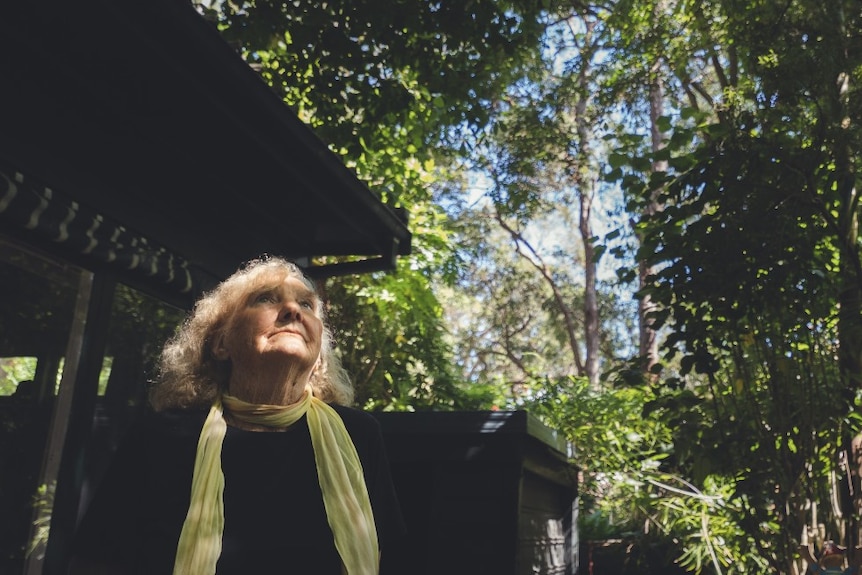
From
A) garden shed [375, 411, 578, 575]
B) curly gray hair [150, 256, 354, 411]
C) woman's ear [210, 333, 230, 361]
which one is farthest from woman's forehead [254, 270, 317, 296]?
garden shed [375, 411, 578, 575]

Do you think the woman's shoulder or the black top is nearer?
the black top

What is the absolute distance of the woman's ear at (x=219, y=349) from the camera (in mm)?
1879

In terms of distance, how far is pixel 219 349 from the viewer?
189 centimetres

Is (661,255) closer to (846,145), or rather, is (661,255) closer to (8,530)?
(846,145)

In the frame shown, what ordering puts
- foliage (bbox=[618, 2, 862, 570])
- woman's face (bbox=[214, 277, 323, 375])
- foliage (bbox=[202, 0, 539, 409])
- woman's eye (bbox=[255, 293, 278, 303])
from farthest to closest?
1. foliage (bbox=[202, 0, 539, 409])
2. foliage (bbox=[618, 2, 862, 570])
3. woman's eye (bbox=[255, 293, 278, 303])
4. woman's face (bbox=[214, 277, 323, 375])

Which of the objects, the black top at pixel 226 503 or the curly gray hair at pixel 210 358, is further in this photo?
the curly gray hair at pixel 210 358

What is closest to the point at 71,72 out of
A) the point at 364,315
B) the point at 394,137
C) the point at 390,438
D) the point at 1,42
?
the point at 1,42

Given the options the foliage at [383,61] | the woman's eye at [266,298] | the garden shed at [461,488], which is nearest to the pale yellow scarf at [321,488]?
the woman's eye at [266,298]

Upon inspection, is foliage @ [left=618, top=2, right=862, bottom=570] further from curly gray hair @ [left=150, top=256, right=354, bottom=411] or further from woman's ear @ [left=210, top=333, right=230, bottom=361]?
woman's ear @ [left=210, top=333, right=230, bottom=361]

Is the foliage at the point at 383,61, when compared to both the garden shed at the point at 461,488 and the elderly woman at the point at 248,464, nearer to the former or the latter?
the garden shed at the point at 461,488

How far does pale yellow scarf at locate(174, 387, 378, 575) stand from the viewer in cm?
149

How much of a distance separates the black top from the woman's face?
0.16 m

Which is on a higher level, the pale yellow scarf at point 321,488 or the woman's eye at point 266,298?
the woman's eye at point 266,298

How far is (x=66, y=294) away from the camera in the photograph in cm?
299
